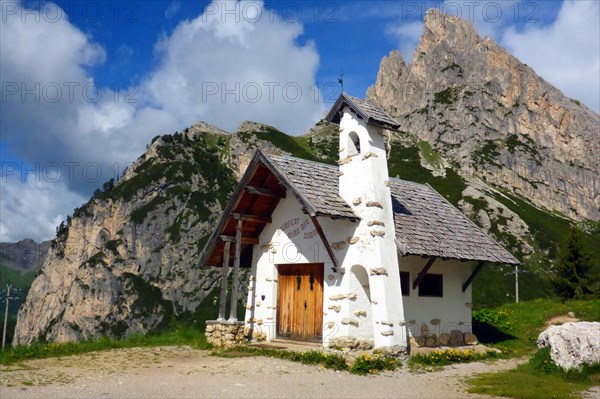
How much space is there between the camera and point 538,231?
97.3 m

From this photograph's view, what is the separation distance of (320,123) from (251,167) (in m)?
159

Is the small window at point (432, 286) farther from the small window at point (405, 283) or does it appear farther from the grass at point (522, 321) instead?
the grass at point (522, 321)

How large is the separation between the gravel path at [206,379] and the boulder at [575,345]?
1.87 meters

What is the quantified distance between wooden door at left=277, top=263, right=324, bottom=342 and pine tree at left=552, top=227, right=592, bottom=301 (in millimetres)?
18370

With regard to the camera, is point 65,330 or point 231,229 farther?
point 65,330

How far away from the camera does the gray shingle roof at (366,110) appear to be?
50.2ft

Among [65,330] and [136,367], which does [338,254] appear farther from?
[65,330]

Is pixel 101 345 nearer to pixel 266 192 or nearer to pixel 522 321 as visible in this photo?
pixel 266 192

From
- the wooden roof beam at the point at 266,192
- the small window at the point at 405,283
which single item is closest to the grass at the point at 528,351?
the small window at the point at 405,283

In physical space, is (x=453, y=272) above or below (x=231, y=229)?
below

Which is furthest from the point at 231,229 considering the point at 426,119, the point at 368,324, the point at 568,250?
the point at 426,119

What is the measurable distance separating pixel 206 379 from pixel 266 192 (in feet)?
25.7

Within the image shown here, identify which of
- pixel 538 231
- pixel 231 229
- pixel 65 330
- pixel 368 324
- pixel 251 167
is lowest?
pixel 65 330

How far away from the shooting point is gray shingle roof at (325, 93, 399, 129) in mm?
15305
